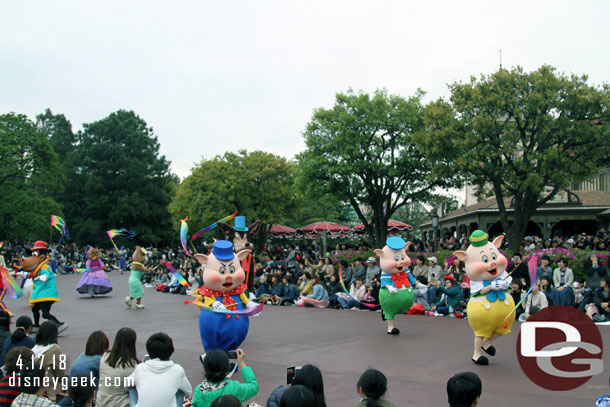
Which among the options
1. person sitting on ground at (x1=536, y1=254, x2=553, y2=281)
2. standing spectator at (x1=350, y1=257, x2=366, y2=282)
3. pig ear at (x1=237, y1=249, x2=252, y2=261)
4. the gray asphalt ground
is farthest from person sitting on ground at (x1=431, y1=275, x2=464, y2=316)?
pig ear at (x1=237, y1=249, x2=252, y2=261)

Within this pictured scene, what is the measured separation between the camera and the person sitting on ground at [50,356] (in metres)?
5.52

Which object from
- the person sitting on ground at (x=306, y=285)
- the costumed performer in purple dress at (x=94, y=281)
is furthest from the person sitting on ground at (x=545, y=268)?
the costumed performer in purple dress at (x=94, y=281)

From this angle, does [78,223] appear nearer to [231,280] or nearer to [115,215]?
[115,215]

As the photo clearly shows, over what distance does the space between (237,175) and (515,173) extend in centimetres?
2149

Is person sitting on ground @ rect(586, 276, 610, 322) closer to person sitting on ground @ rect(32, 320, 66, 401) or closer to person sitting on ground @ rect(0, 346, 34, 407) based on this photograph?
person sitting on ground @ rect(32, 320, 66, 401)

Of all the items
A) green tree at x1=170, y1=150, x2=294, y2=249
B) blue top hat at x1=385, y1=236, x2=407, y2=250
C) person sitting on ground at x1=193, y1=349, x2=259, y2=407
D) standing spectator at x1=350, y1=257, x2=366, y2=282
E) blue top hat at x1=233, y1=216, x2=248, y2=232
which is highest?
green tree at x1=170, y1=150, x2=294, y2=249

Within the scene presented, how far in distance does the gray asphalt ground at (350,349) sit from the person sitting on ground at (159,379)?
2.04m

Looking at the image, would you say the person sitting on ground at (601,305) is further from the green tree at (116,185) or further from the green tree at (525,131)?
the green tree at (116,185)

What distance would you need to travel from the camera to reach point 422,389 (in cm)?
684

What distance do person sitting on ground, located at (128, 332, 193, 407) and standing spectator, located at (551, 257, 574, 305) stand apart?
10760 millimetres

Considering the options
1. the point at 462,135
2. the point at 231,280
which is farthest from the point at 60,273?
the point at 231,280

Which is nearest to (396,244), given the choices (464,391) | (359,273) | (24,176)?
(359,273)

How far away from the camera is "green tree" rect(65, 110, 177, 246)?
48500 millimetres

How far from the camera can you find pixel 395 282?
36.1 feet
